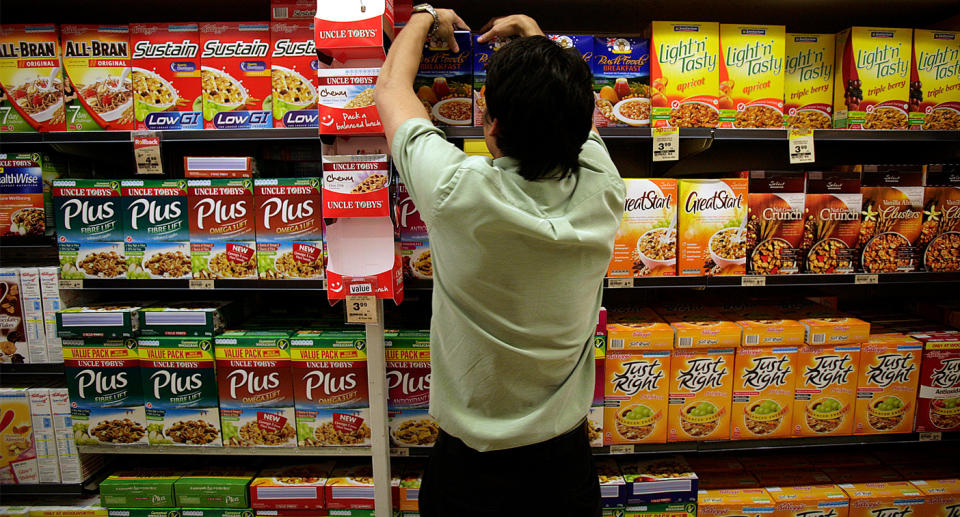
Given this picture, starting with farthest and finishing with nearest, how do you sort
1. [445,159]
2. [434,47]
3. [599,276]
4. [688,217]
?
[688,217] < [434,47] < [599,276] < [445,159]

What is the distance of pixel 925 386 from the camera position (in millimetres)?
1806

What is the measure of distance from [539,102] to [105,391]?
189 centimetres

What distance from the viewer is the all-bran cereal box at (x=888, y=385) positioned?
1776 millimetres

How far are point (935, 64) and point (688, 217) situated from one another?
1.11 metres

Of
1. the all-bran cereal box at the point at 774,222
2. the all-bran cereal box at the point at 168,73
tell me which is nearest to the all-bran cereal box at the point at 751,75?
the all-bran cereal box at the point at 774,222

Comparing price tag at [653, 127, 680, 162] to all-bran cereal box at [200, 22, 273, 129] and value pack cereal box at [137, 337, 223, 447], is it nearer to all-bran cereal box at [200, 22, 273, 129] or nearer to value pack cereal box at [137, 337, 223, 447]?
all-bran cereal box at [200, 22, 273, 129]

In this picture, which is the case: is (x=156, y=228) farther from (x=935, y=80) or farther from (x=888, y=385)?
(x=935, y=80)

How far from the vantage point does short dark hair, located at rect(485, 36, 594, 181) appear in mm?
878

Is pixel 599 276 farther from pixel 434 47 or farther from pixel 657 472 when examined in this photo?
pixel 657 472

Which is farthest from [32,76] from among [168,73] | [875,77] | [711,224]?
[875,77]

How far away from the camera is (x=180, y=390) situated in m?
1.73

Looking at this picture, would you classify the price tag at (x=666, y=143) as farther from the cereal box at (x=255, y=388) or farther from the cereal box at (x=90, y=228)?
the cereal box at (x=90, y=228)

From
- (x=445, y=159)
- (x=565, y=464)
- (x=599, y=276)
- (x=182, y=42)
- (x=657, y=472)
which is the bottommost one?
(x=657, y=472)

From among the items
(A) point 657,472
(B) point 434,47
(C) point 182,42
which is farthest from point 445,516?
(C) point 182,42
